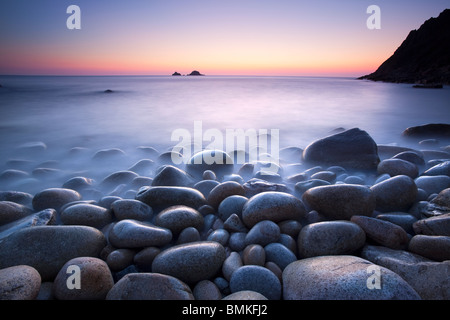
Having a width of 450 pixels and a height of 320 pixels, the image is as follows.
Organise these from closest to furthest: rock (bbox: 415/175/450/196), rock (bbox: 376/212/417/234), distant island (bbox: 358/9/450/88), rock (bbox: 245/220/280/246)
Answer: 1. rock (bbox: 245/220/280/246)
2. rock (bbox: 376/212/417/234)
3. rock (bbox: 415/175/450/196)
4. distant island (bbox: 358/9/450/88)

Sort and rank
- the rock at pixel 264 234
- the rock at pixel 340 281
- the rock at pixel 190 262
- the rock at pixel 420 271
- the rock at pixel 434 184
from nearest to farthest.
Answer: the rock at pixel 340 281 < the rock at pixel 420 271 < the rock at pixel 190 262 < the rock at pixel 264 234 < the rock at pixel 434 184

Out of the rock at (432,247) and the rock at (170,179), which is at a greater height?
the rock at (170,179)

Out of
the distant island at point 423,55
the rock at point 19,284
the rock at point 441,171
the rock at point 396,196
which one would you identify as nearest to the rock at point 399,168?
the rock at point 441,171

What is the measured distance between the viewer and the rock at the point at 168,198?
2.67 meters

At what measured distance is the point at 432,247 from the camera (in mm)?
1876

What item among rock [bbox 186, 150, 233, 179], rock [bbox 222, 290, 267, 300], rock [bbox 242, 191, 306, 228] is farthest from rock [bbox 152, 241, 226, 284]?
rock [bbox 186, 150, 233, 179]

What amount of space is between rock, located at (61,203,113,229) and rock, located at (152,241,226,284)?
856 millimetres

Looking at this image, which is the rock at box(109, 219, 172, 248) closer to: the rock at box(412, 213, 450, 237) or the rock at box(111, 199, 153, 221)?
the rock at box(111, 199, 153, 221)

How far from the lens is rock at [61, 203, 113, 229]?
2.38 metres

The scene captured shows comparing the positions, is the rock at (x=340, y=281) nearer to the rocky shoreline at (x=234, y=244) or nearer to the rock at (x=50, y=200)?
the rocky shoreline at (x=234, y=244)

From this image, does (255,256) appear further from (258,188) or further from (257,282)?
(258,188)

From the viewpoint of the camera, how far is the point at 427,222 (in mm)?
2113

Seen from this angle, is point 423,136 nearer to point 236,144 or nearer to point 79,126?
point 236,144

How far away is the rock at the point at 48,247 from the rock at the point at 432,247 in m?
2.43
